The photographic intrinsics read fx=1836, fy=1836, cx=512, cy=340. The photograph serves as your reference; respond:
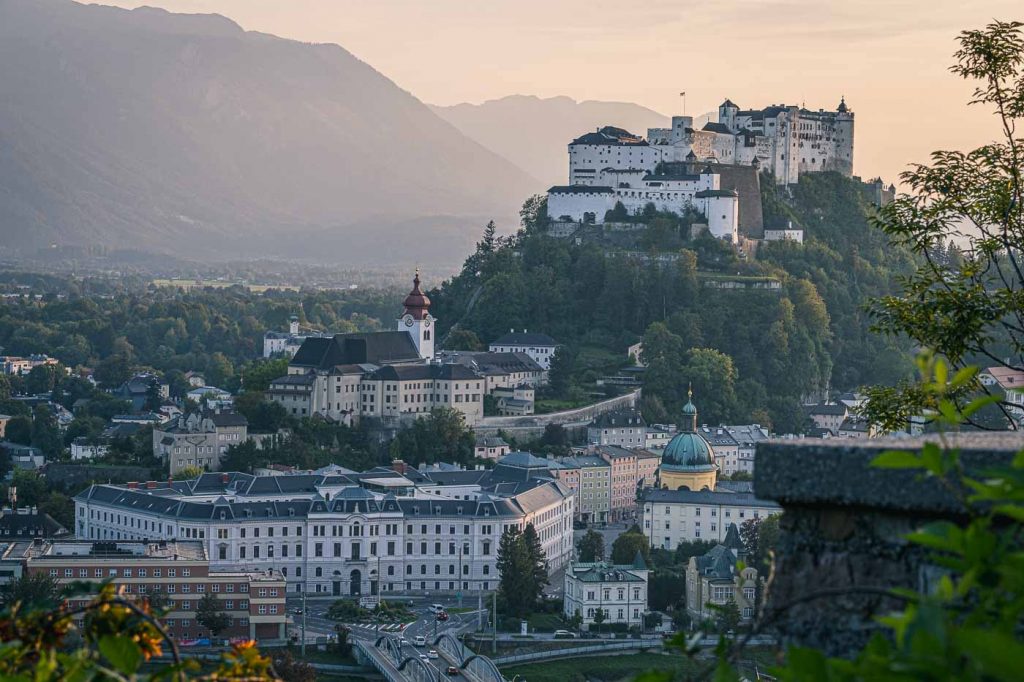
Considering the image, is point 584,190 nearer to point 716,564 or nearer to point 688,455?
point 688,455

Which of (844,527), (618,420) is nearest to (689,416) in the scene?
(618,420)

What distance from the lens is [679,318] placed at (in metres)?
78.9

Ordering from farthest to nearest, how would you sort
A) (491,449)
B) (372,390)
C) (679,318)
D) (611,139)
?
(611,139) < (679,318) < (372,390) < (491,449)

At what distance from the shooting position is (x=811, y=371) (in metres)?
81.4

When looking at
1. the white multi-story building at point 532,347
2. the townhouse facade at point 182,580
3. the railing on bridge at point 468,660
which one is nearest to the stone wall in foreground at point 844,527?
the railing on bridge at point 468,660

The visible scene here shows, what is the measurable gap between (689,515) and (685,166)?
27.6 meters

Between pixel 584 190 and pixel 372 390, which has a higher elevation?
pixel 584 190

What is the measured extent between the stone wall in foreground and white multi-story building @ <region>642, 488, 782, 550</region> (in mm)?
54318

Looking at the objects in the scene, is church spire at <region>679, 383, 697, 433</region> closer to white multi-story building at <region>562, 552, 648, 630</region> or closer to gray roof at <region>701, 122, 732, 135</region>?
gray roof at <region>701, 122, 732, 135</region>

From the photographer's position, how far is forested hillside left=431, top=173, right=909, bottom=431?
251ft

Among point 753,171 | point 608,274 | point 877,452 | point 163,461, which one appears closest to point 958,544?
point 877,452

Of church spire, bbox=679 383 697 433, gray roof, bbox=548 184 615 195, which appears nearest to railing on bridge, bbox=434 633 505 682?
church spire, bbox=679 383 697 433

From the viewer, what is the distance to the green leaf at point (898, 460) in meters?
4.63

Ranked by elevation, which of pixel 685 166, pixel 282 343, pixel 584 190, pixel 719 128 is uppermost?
pixel 719 128
